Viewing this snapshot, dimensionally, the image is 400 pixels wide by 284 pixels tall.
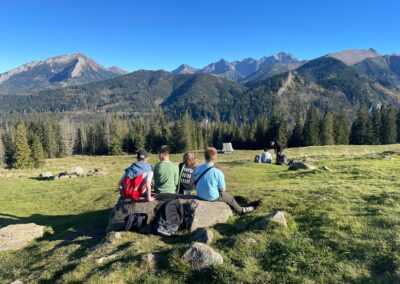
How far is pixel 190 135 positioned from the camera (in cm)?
11969

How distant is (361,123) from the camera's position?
336ft

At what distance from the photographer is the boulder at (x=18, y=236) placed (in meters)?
13.0

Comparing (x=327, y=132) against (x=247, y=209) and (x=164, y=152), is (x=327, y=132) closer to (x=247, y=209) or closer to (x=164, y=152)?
(x=247, y=209)

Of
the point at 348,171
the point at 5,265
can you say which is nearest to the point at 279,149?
the point at 348,171

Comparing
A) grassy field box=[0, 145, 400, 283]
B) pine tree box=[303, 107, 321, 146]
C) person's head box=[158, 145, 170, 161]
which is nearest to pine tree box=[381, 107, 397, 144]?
pine tree box=[303, 107, 321, 146]

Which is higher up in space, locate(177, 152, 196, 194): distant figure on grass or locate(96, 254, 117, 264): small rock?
locate(177, 152, 196, 194): distant figure on grass

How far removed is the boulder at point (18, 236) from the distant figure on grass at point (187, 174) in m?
6.48

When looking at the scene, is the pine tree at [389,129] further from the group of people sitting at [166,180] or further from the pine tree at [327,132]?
the group of people sitting at [166,180]

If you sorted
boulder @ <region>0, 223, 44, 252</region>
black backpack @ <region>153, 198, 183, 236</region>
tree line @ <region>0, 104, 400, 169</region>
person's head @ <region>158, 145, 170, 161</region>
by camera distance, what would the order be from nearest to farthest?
1. black backpack @ <region>153, 198, 183, 236</region>
2. boulder @ <region>0, 223, 44, 252</region>
3. person's head @ <region>158, 145, 170, 161</region>
4. tree line @ <region>0, 104, 400, 169</region>

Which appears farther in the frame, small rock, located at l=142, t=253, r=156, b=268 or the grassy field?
small rock, located at l=142, t=253, r=156, b=268

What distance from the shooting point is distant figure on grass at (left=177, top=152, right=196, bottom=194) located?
14.9 meters

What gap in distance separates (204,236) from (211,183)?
289cm

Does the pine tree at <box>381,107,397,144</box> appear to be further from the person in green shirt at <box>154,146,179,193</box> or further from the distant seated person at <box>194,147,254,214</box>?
the person in green shirt at <box>154,146,179,193</box>

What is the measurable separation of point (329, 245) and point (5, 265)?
1055 cm
